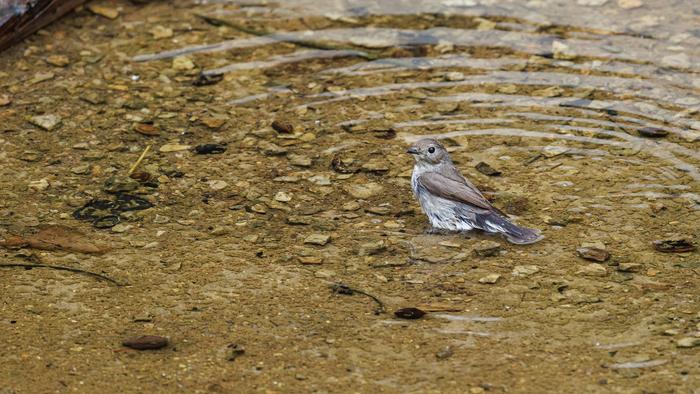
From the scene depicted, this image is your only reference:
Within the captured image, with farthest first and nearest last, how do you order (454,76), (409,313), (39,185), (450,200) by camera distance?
(454,76), (39,185), (450,200), (409,313)

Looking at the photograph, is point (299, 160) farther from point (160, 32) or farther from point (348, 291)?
point (160, 32)

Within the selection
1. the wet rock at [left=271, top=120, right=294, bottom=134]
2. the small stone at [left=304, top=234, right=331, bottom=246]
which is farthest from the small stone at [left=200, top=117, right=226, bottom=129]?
the small stone at [left=304, top=234, right=331, bottom=246]

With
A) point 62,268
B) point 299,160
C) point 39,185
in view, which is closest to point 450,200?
point 299,160

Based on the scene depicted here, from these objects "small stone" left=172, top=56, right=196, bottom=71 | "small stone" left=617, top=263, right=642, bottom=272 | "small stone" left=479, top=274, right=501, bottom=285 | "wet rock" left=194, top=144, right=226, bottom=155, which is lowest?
"small stone" left=479, top=274, right=501, bottom=285

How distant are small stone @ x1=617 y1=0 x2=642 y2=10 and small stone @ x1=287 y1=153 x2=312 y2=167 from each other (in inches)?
166

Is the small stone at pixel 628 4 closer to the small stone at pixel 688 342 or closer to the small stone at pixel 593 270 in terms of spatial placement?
the small stone at pixel 593 270

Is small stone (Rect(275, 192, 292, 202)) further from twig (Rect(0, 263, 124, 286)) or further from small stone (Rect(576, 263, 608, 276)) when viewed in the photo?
small stone (Rect(576, 263, 608, 276))

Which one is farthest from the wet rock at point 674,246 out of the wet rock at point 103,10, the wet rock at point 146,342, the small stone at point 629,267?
the wet rock at point 103,10

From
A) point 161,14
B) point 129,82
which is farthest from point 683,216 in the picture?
point 161,14

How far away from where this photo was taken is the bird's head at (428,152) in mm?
7430

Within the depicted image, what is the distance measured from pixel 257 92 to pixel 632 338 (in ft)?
14.7

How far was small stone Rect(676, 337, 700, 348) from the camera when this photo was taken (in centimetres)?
564

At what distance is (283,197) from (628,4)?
191 inches

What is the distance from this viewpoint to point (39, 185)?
754 cm
